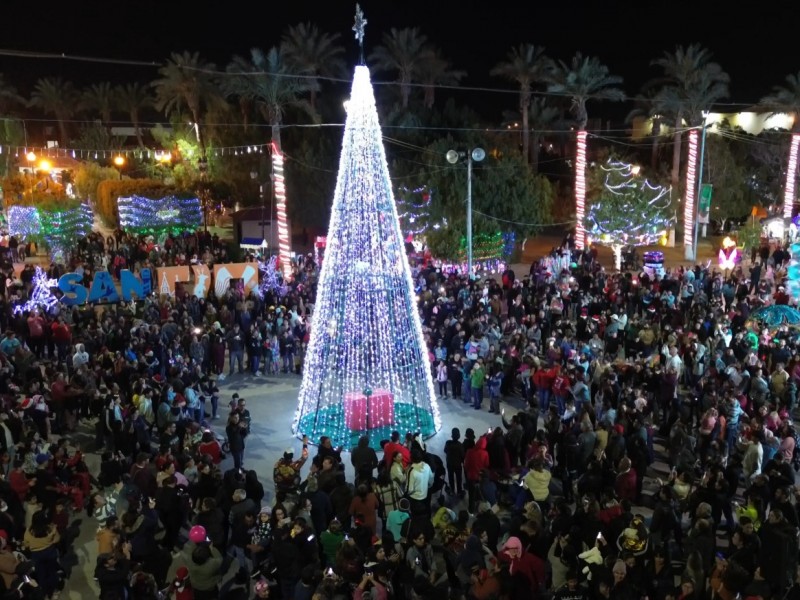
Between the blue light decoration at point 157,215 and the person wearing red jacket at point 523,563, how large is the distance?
30.5 m

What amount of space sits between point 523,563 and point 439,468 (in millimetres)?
2811

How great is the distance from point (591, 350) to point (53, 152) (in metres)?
50.1

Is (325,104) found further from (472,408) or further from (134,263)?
(472,408)

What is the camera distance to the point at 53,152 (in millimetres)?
54531

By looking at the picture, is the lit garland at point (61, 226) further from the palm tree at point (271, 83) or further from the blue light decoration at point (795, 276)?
the blue light decoration at point (795, 276)

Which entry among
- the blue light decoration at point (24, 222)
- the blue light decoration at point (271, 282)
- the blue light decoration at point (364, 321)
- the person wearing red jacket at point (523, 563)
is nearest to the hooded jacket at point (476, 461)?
the person wearing red jacket at point (523, 563)

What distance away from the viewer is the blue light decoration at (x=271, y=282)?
22109 mm

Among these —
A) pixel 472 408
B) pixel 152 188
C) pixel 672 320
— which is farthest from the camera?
pixel 152 188

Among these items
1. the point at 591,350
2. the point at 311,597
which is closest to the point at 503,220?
the point at 591,350

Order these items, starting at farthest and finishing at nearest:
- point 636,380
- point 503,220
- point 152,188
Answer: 1. point 152,188
2. point 503,220
3. point 636,380

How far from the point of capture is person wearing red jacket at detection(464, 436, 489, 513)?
1057 cm

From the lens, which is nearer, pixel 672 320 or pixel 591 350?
pixel 591 350

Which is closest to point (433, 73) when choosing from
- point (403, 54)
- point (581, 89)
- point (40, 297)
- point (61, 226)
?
point (403, 54)

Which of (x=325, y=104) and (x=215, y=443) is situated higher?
(x=325, y=104)
